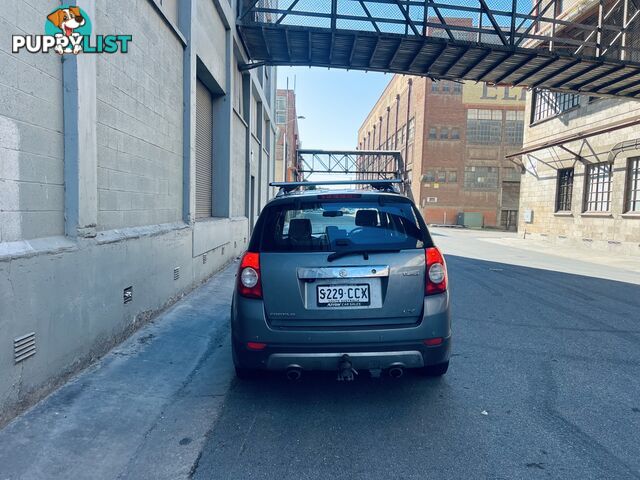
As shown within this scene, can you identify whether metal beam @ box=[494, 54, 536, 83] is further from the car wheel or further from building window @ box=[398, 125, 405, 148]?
building window @ box=[398, 125, 405, 148]

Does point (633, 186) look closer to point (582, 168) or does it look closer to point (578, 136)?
point (582, 168)

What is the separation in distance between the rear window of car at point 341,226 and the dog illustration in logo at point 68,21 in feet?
7.41

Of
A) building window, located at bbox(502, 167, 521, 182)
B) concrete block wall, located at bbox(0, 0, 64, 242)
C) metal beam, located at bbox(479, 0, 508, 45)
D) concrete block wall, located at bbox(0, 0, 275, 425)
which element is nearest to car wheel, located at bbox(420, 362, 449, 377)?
concrete block wall, located at bbox(0, 0, 275, 425)

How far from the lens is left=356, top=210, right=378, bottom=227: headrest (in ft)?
11.0

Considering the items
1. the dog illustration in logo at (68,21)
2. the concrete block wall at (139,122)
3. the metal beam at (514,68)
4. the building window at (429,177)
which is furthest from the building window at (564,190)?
the building window at (429,177)

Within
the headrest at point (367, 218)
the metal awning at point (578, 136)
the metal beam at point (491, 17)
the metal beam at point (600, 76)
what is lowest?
the headrest at point (367, 218)

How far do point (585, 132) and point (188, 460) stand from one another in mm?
21463

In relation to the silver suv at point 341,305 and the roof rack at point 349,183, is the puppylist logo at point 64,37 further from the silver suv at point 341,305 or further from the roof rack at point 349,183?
the silver suv at point 341,305

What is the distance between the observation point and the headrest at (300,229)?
10.5ft

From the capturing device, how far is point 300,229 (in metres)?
3.25

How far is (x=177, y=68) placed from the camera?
6.80 m

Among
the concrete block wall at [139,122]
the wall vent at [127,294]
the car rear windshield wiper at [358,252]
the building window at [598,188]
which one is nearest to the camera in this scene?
the car rear windshield wiper at [358,252]

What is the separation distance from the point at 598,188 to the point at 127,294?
20.4 meters

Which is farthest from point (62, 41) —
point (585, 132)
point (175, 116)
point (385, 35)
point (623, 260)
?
point (585, 132)
